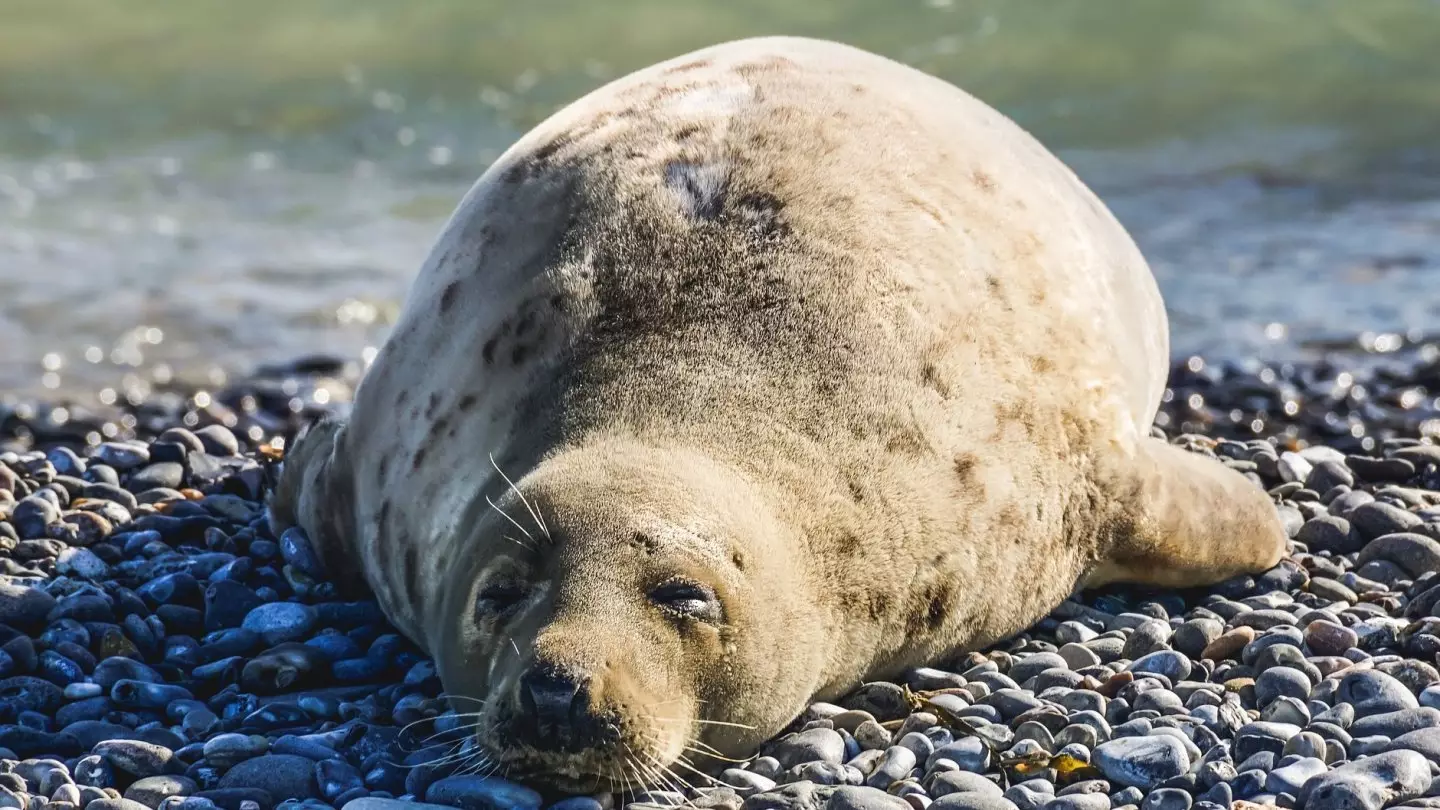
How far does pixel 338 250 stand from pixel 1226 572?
A: 22.0 feet

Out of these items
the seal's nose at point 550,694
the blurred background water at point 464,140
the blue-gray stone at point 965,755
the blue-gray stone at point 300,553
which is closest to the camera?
the seal's nose at point 550,694

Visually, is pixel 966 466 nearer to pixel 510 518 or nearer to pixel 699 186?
pixel 699 186

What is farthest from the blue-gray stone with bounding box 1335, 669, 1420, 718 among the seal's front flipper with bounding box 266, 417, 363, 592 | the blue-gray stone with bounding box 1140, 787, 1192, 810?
the seal's front flipper with bounding box 266, 417, 363, 592

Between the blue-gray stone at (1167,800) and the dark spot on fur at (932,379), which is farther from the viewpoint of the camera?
the dark spot on fur at (932,379)

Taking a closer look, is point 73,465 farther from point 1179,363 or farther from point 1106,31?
point 1106,31

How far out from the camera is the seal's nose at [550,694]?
136 inches

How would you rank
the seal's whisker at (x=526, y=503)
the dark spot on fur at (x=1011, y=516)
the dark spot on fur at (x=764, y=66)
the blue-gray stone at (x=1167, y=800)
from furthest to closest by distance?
the dark spot on fur at (x=764, y=66), the dark spot on fur at (x=1011, y=516), the seal's whisker at (x=526, y=503), the blue-gray stone at (x=1167, y=800)

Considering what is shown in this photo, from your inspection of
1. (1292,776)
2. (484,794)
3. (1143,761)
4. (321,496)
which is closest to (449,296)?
(321,496)

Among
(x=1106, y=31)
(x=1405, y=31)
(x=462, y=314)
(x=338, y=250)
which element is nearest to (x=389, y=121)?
(x=338, y=250)


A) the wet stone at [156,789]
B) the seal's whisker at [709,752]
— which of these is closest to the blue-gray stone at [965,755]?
the seal's whisker at [709,752]

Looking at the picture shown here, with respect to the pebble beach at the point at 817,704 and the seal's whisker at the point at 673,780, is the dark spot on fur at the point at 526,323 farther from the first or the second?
the seal's whisker at the point at 673,780

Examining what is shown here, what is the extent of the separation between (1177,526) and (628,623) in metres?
1.93

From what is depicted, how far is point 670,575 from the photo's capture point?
3.68m

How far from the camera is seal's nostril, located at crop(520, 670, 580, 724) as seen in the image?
3457mm
